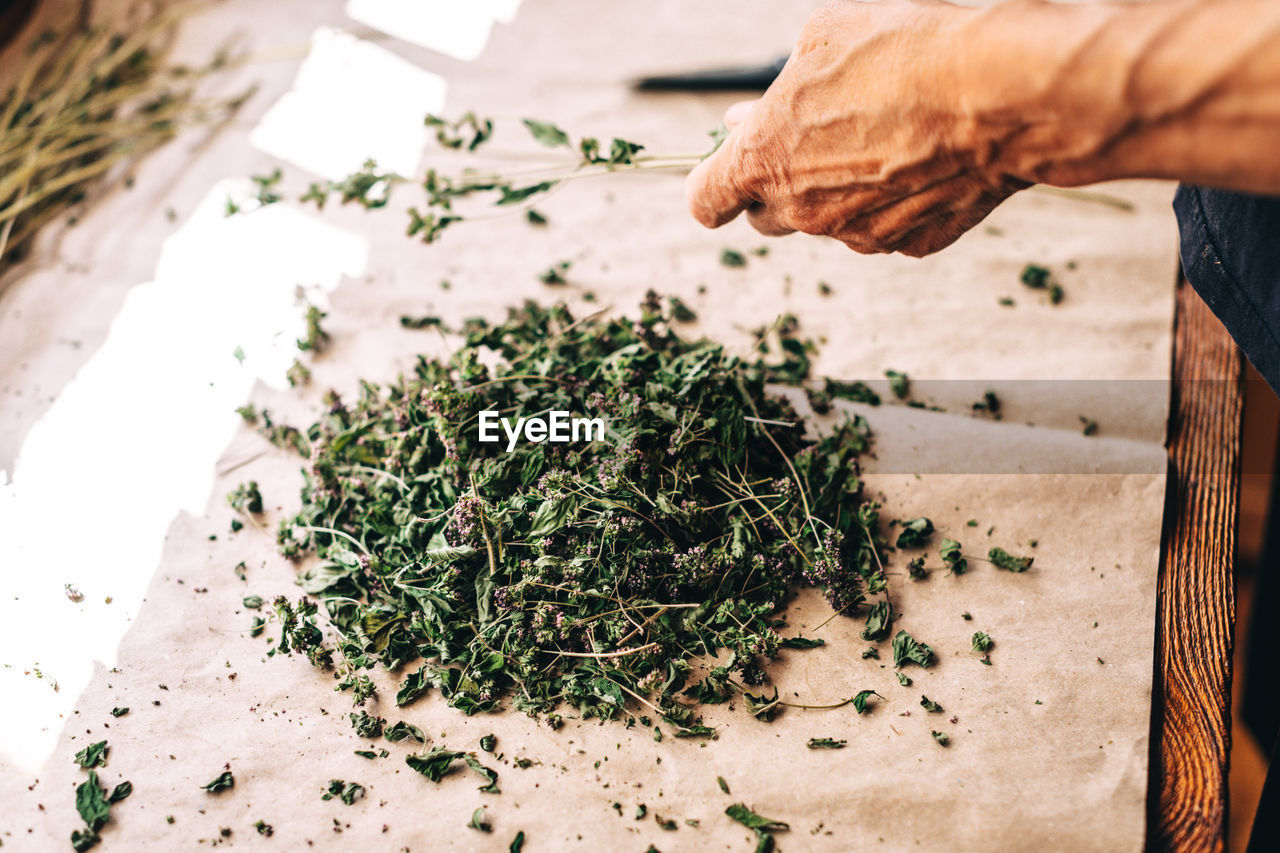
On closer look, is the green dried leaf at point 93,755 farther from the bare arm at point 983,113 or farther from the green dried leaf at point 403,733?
the bare arm at point 983,113

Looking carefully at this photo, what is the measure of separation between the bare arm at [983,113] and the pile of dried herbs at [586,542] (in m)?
0.36

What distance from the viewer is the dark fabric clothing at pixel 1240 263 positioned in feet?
3.19

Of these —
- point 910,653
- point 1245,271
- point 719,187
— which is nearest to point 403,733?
point 910,653

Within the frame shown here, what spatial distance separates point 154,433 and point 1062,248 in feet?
5.97

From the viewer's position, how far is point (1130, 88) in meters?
0.69

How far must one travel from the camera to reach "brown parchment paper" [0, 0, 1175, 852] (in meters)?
1.07

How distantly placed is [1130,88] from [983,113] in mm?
132

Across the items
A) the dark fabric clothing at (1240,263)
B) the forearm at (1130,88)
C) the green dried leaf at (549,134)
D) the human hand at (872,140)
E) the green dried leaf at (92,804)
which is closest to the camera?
the forearm at (1130,88)

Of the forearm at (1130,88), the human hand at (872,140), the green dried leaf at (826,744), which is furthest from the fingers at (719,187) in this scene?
the green dried leaf at (826,744)

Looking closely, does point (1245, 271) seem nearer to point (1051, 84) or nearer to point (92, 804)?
point (1051, 84)

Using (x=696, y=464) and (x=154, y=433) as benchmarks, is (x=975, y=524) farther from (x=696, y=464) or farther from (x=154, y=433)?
(x=154, y=433)

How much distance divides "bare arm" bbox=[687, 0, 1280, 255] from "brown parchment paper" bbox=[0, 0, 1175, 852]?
534mm

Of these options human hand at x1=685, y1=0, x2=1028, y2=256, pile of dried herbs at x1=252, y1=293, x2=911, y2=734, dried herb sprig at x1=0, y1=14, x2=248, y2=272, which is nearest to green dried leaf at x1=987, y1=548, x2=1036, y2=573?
pile of dried herbs at x1=252, y1=293, x2=911, y2=734

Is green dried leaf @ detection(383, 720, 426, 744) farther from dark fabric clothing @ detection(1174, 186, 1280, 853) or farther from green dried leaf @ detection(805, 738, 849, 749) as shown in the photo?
dark fabric clothing @ detection(1174, 186, 1280, 853)
